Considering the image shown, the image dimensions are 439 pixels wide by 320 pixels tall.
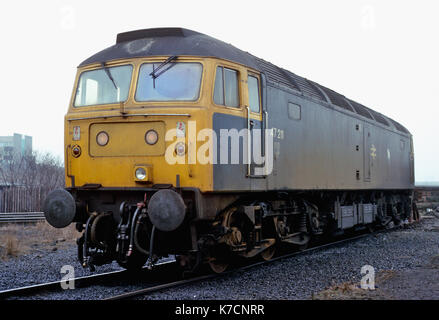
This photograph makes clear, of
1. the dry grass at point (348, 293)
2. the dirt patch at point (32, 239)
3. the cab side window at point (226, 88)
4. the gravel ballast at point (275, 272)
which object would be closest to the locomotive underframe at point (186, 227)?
the gravel ballast at point (275, 272)

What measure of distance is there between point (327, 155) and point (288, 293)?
198 inches

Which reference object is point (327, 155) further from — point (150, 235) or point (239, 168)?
point (150, 235)

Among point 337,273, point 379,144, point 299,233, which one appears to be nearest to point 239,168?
point 337,273

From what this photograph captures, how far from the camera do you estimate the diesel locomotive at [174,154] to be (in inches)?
269

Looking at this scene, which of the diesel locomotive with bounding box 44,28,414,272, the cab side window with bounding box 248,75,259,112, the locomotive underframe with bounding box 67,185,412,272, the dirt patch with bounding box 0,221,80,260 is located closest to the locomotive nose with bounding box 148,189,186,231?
the diesel locomotive with bounding box 44,28,414,272

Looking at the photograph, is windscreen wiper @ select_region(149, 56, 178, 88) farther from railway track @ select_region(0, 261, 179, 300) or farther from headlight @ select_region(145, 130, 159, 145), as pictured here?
railway track @ select_region(0, 261, 179, 300)

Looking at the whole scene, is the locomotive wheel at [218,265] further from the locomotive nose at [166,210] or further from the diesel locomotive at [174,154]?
the locomotive nose at [166,210]

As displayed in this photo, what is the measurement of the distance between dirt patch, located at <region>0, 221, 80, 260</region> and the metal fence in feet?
19.4

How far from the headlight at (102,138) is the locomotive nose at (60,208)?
2.86 feet

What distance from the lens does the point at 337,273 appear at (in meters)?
7.96

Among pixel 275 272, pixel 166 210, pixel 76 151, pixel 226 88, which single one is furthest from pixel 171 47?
pixel 275 272

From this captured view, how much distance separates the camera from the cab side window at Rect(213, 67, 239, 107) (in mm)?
7289

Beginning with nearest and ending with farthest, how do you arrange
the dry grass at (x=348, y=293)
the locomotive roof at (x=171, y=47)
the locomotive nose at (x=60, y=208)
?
1. the dry grass at (x=348, y=293)
2. the locomotive nose at (x=60, y=208)
3. the locomotive roof at (x=171, y=47)

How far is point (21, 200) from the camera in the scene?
23609 millimetres
